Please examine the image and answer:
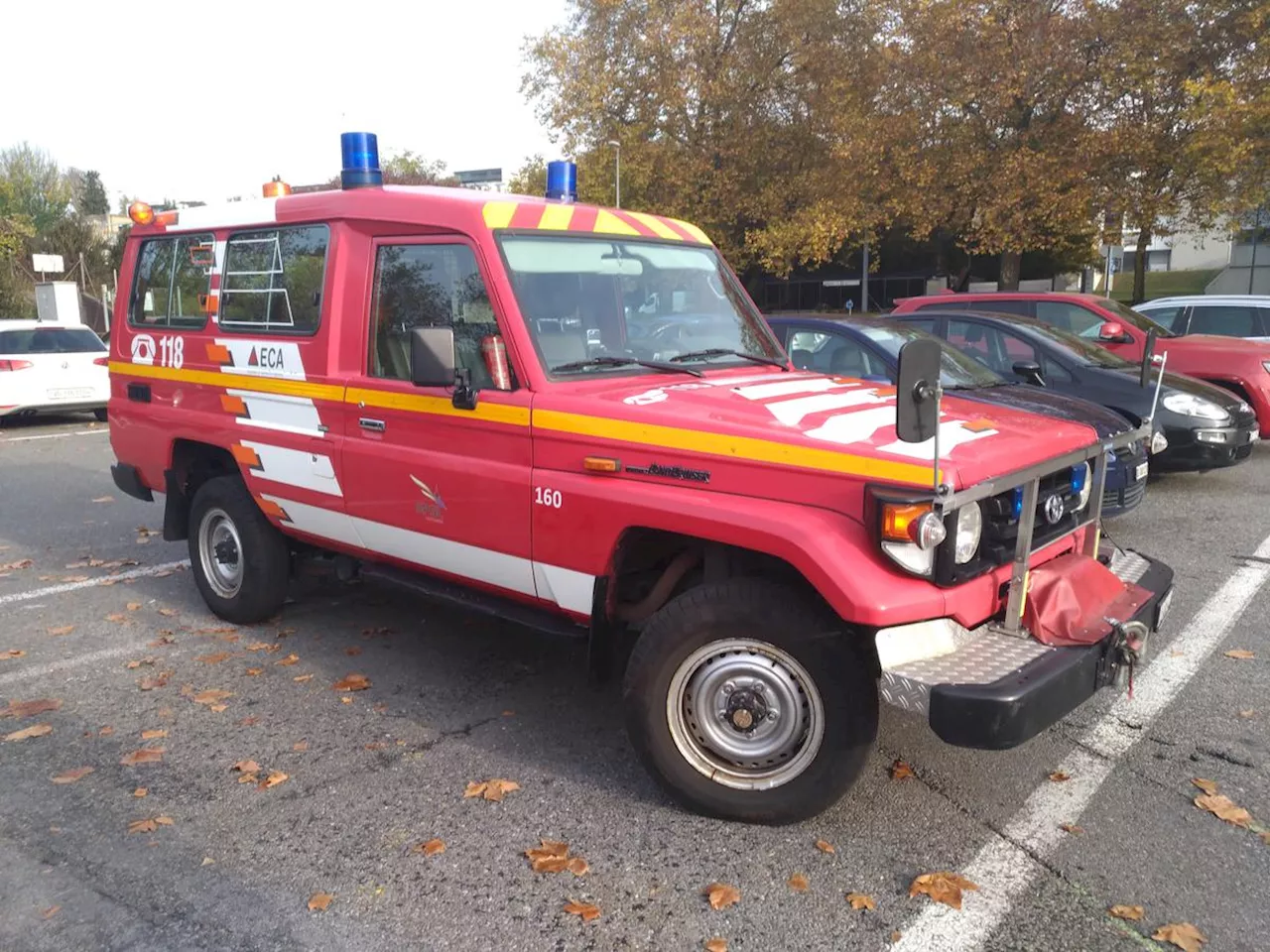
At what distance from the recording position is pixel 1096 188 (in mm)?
20734

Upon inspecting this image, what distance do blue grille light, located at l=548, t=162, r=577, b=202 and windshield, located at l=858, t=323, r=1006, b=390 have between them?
10.1 feet

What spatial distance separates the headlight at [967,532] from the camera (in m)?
3.06

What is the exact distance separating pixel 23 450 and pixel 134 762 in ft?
32.7

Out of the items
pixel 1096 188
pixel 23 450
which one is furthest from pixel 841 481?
Answer: pixel 1096 188

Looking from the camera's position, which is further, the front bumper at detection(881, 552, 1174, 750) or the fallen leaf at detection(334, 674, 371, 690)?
the fallen leaf at detection(334, 674, 371, 690)

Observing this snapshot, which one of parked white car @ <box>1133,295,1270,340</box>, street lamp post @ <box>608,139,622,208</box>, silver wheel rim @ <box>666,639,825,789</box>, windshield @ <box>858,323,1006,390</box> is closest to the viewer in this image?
silver wheel rim @ <box>666,639,825,789</box>

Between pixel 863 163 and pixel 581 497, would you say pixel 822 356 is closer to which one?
pixel 581 497

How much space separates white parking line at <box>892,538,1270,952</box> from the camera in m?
2.88

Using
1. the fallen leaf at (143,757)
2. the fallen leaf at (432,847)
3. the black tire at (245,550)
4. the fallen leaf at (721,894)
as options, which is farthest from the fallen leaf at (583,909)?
the black tire at (245,550)

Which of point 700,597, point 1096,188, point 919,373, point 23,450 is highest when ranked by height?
point 1096,188

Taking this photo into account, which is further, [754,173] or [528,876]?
[754,173]

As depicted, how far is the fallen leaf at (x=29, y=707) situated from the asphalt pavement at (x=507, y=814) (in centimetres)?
4

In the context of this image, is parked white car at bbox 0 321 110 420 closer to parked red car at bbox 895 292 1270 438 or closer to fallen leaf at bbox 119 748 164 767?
parked red car at bbox 895 292 1270 438

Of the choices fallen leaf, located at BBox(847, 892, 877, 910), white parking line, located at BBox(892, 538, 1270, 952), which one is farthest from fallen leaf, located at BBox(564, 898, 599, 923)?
white parking line, located at BBox(892, 538, 1270, 952)
